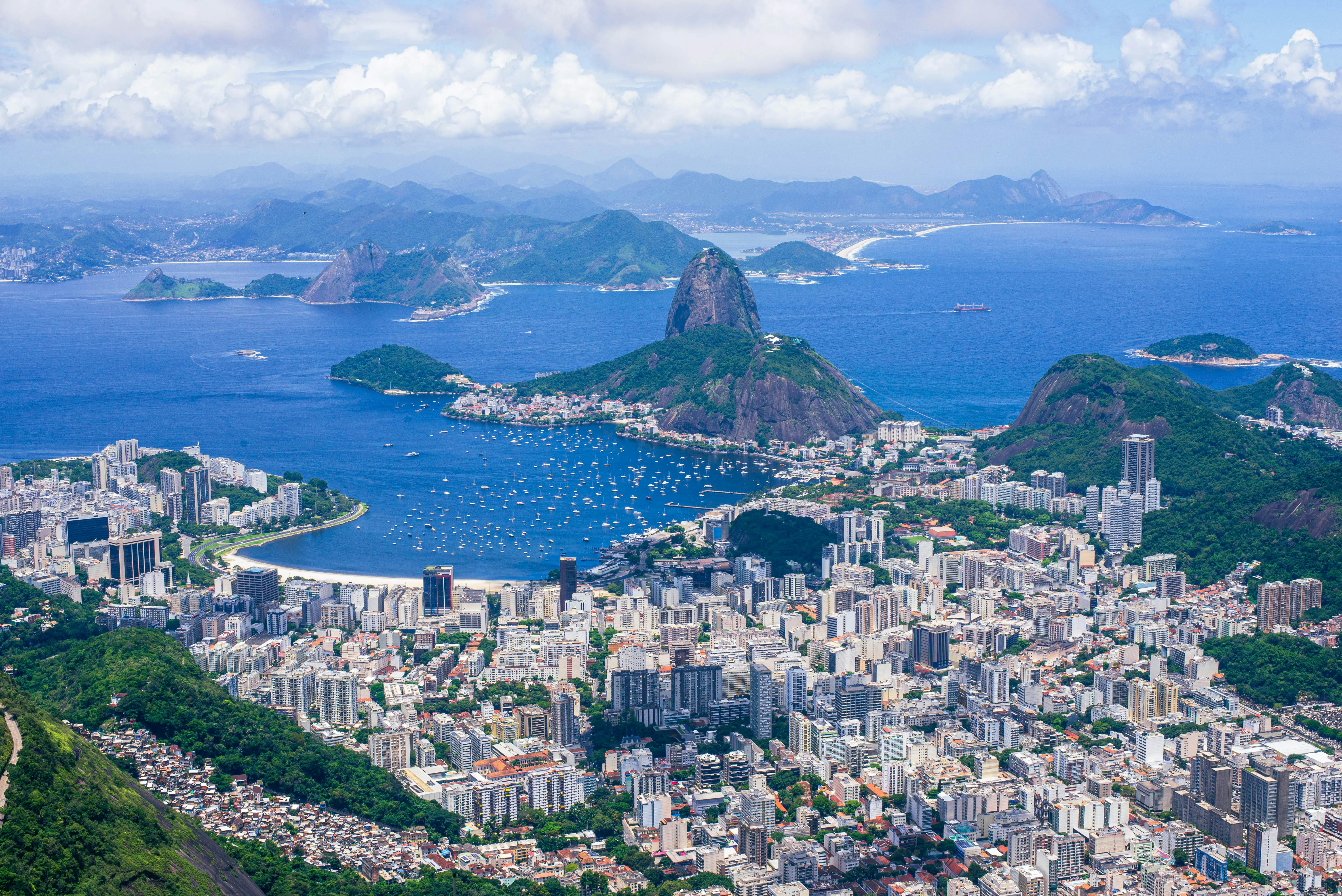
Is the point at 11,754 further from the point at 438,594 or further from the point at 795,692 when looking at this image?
the point at 438,594

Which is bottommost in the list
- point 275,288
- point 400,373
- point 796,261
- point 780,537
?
point 780,537

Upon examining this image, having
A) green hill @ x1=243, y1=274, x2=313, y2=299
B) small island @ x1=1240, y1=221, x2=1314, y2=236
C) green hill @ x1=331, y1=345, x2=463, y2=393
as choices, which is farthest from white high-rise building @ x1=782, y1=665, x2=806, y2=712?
small island @ x1=1240, y1=221, x2=1314, y2=236

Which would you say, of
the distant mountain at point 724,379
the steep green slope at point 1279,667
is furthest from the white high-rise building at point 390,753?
→ the distant mountain at point 724,379

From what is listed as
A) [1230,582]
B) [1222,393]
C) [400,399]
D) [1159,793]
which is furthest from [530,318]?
[1159,793]

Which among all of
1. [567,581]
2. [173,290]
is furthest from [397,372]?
[173,290]

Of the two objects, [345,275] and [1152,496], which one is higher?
[345,275]

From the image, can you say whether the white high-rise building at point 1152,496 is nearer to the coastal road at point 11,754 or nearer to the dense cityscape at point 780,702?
the dense cityscape at point 780,702

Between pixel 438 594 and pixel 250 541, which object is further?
pixel 250 541
